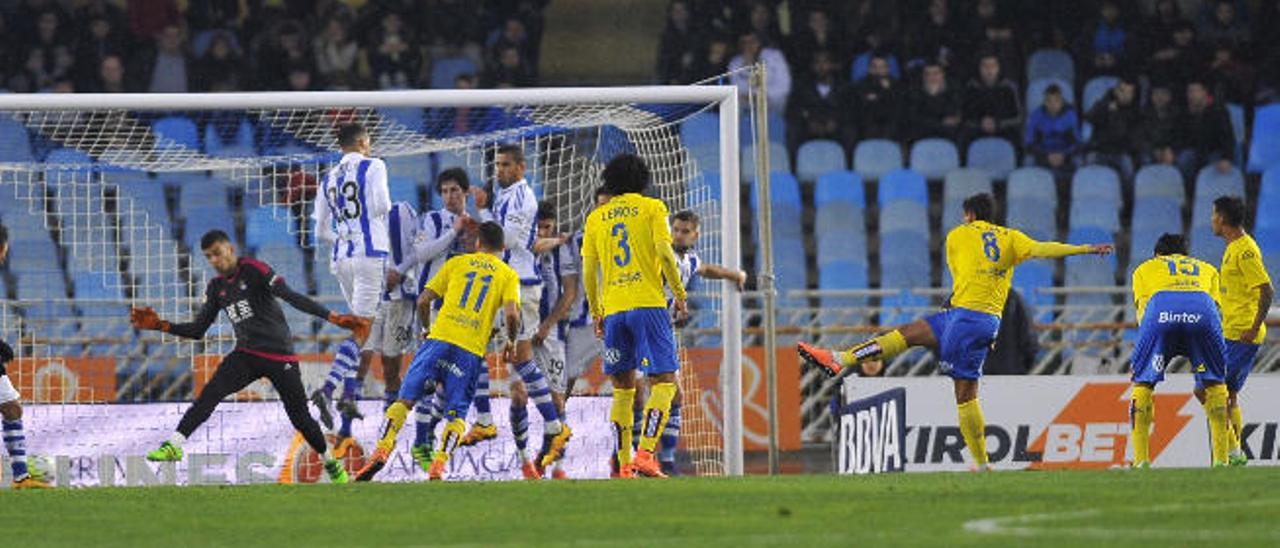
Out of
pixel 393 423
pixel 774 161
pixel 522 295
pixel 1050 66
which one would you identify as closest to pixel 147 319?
pixel 393 423

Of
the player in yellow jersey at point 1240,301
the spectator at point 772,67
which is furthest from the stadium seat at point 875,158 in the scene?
the player in yellow jersey at point 1240,301

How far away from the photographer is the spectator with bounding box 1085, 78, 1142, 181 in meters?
24.2

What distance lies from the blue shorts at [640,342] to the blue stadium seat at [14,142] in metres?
6.02

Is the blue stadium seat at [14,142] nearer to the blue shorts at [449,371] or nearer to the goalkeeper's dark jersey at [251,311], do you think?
the goalkeeper's dark jersey at [251,311]

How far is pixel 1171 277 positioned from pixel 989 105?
29.6ft

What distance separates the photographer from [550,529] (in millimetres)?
9477

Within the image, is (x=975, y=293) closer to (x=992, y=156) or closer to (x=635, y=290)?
(x=635, y=290)

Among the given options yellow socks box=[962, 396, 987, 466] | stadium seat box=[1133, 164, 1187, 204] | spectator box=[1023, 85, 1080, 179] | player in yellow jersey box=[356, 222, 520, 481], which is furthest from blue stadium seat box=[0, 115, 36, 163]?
stadium seat box=[1133, 164, 1187, 204]

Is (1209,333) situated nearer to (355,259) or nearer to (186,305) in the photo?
(355,259)

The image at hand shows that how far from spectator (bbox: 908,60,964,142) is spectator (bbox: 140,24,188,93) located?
696 cm

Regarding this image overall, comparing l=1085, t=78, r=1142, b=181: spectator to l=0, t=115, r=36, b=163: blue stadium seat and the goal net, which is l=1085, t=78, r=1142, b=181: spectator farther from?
l=0, t=115, r=36, b=163: blue stadium seat

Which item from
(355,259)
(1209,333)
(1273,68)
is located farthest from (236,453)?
(1273,68)

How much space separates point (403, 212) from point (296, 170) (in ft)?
5.14

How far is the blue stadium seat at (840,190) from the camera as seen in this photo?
23.7 meters
